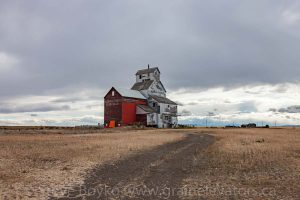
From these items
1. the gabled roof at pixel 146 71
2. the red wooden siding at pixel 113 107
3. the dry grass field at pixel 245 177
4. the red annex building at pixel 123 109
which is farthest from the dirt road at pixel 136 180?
the gabled roof at pixel 146 71

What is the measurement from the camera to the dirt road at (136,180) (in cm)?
1149

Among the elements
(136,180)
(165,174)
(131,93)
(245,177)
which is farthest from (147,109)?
(136,180)

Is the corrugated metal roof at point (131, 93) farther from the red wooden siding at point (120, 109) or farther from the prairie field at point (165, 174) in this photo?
the prairie field at point (165, 174)

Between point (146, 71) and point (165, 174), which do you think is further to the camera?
point (146, 71)

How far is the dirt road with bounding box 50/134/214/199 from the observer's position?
1149 cm

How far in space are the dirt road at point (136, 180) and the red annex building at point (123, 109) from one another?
5771 centimetres

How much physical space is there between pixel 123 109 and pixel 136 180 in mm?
64127

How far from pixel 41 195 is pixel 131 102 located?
68640mm

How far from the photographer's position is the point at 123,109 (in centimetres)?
7788

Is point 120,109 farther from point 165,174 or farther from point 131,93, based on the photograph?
point 165,174

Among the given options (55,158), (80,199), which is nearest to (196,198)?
(80,199)

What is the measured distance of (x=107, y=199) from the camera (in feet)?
35.2

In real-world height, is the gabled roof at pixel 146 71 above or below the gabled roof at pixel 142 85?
above

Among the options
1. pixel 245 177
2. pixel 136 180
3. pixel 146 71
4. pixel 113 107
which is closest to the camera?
pixel 136 180
